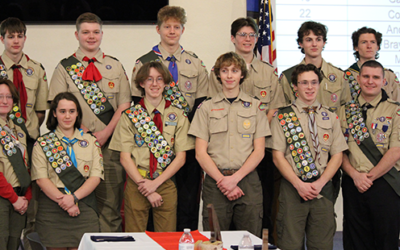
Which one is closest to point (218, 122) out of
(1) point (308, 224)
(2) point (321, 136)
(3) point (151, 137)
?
(3) point (151, 137)

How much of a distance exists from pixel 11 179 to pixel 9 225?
32cm

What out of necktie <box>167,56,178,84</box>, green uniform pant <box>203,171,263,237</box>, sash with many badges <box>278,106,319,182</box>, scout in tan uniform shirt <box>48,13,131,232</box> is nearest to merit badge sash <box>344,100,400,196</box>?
sash with many badges <box>278,106,319,182</box>

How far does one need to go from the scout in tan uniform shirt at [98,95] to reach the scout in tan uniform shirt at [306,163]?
1.27 meters

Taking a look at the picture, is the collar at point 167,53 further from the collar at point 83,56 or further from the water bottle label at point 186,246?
the water bottle label at point 186,246

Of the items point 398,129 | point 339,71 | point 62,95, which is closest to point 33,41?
point 62,95

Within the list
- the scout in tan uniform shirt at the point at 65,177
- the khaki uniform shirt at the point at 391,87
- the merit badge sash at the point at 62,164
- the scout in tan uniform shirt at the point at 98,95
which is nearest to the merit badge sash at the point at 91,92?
the scout in tan uniform shirt at the point at 98,95

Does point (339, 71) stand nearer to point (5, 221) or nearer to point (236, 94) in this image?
point (236, 94)

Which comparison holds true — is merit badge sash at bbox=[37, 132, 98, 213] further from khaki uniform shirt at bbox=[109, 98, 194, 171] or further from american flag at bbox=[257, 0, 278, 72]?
american flag at bbox=[257, 0, 278, 72]

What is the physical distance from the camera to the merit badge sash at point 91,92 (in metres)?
3.57

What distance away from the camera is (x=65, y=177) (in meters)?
3.17

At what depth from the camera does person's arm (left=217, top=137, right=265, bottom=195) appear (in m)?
3.17

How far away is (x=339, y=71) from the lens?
387cm

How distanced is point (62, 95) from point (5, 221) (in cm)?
97

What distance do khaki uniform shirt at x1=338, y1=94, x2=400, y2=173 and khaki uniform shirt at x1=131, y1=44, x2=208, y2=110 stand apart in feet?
4.17
